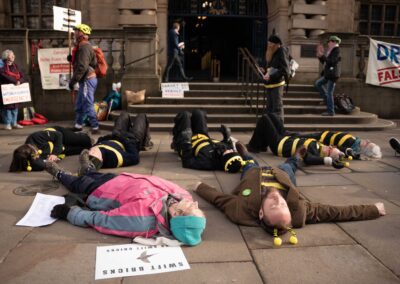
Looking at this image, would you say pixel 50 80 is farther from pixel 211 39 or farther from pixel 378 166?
pixel 211 39

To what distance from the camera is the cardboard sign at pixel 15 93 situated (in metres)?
9.88

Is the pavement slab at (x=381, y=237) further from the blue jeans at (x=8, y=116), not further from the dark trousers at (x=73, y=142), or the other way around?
the blue jeans at (x=8, y=116)

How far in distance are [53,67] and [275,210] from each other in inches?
395

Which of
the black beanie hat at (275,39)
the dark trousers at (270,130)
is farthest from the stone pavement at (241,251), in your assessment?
the black beanie hat at (275,39)

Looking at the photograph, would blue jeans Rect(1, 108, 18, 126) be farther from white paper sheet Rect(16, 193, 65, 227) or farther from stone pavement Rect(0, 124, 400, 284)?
white paper sheet Rect(16, 193, 65, 227)

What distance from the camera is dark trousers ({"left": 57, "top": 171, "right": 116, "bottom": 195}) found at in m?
4.25

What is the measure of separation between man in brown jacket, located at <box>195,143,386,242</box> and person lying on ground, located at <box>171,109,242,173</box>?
1.34 metres

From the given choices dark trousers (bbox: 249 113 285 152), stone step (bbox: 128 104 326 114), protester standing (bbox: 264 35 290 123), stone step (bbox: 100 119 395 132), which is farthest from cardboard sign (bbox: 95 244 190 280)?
stone step (bbox: 128 104 326 114)

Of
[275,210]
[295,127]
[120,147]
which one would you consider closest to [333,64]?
Answer: [295,127]

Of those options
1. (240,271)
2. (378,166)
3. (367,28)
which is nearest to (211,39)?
(367,28)

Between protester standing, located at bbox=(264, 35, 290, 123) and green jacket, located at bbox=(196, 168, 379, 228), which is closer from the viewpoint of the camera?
green jacket, located at bbox=(196, 168, 379, 228)

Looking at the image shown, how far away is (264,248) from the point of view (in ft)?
10.6

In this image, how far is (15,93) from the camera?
10203mm

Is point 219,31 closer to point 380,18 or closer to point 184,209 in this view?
point 380,18
